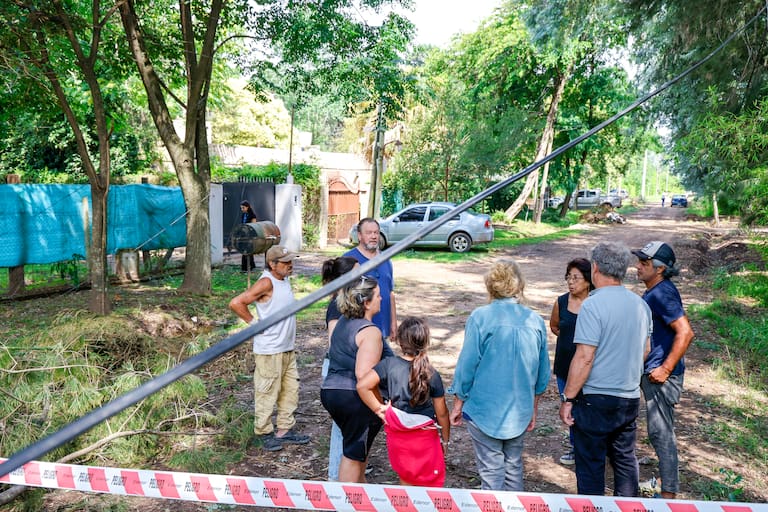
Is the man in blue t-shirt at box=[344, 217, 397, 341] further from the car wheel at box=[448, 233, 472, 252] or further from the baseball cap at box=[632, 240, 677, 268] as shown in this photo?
the car wheel at box=[448, 233, 472, 252]

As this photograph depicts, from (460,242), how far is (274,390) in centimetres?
1439

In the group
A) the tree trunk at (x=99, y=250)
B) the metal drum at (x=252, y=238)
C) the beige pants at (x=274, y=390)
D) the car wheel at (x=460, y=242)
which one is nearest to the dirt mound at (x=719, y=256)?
the car wheel at (x=460, y=242)

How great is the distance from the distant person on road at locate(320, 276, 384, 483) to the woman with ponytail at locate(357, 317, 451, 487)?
6.6 inches

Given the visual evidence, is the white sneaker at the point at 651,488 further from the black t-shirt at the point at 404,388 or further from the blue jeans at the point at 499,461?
the black t-shirt at the point at 404,388

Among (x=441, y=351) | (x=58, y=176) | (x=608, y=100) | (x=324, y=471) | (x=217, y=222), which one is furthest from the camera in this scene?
(x=608, y=100)

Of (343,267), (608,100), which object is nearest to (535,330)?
(343,267)

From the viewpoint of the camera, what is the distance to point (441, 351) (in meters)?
8.00

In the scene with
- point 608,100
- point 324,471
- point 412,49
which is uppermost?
point 608,100

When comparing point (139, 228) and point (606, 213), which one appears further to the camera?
point (606, 213)

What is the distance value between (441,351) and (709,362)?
3329 mm

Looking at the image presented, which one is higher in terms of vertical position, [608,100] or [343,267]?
[608,100]

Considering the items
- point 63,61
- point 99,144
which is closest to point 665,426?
point 99,144

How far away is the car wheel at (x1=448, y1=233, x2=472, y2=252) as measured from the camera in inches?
734

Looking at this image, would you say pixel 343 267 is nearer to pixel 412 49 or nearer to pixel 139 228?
pixel 139 228
